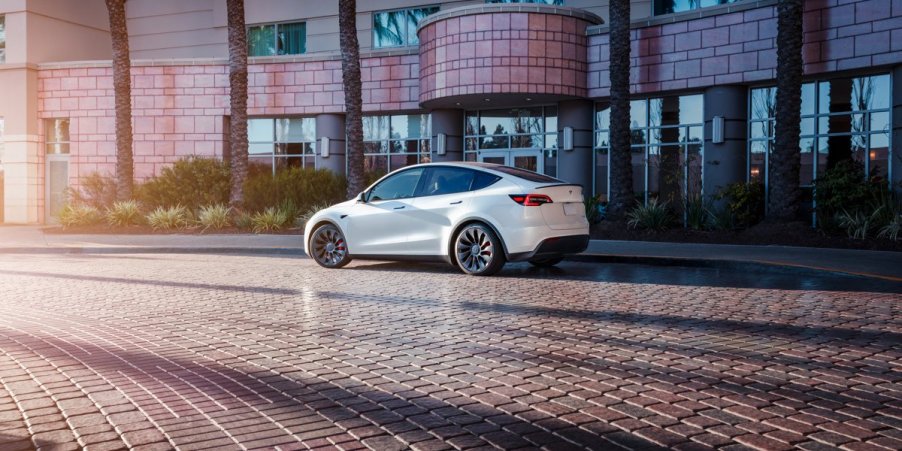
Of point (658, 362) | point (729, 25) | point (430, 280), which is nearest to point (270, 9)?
point (729, 25)

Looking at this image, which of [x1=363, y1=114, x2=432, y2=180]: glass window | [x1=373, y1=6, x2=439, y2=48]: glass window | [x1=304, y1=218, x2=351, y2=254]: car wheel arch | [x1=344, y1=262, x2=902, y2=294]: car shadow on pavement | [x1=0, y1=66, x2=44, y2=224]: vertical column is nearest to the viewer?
[x1=344, y1=262, x2=902, y2=294]: car shadow on pavement

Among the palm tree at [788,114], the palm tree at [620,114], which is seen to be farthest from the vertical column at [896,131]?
the palm tree at [620,114]

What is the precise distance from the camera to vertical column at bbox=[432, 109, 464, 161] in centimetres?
2827

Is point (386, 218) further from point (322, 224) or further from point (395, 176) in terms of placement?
point (322, 224)

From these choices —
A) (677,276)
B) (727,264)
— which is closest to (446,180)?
(677,276)

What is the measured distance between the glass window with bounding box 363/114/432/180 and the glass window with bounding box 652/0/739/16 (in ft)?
27.0

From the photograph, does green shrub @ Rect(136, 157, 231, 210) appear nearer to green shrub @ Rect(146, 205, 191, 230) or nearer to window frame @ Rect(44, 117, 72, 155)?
green shrub @ Rect(146, 205, 191, 230)

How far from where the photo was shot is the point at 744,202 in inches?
811

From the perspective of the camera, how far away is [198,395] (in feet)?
17.7

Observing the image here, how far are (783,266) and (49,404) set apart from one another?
11.1 m

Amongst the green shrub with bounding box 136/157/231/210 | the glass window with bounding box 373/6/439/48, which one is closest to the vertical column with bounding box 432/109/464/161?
the glass window with bounding box 373/6/439/48

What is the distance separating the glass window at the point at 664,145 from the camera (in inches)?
971

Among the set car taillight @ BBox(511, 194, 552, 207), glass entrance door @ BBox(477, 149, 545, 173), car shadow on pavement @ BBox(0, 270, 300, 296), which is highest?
glass entrance door @ BBox(477, 149, 545, 173)

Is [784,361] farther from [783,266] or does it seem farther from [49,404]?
[783,266]
